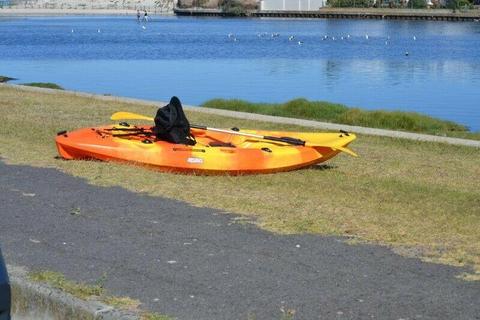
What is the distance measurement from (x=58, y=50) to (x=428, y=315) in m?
54.4

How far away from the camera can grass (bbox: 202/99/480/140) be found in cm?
2205

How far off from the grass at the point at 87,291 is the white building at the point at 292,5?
13561 cm

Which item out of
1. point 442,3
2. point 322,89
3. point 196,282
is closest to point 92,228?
point 196,282

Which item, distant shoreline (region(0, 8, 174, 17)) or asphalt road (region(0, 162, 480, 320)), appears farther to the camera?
distant shoreline (region(0, 8, 174, 17))

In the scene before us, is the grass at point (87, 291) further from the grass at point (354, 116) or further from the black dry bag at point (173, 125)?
the grass at point (354, 116)

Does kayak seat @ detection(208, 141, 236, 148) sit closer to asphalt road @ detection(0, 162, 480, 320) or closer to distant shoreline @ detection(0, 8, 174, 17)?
asphalt road @ detection(0, 162, 480, 320)

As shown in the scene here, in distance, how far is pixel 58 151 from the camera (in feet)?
43.7

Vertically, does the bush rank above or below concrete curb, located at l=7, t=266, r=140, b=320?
below

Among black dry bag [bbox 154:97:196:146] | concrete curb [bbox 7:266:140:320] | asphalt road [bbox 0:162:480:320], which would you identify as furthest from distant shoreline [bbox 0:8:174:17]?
concrete curb [bbox 7:266:140:320]

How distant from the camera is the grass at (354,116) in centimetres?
2205

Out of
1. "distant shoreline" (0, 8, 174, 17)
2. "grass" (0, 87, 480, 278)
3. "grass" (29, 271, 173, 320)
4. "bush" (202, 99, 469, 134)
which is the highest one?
"grass" (29, 271, 173, 320)

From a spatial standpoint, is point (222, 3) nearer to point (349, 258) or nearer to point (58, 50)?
point (58, 50)

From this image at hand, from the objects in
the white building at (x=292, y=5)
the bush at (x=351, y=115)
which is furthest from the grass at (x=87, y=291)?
the white building at (x=292, y=5)

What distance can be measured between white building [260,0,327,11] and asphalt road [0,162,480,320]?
133m
